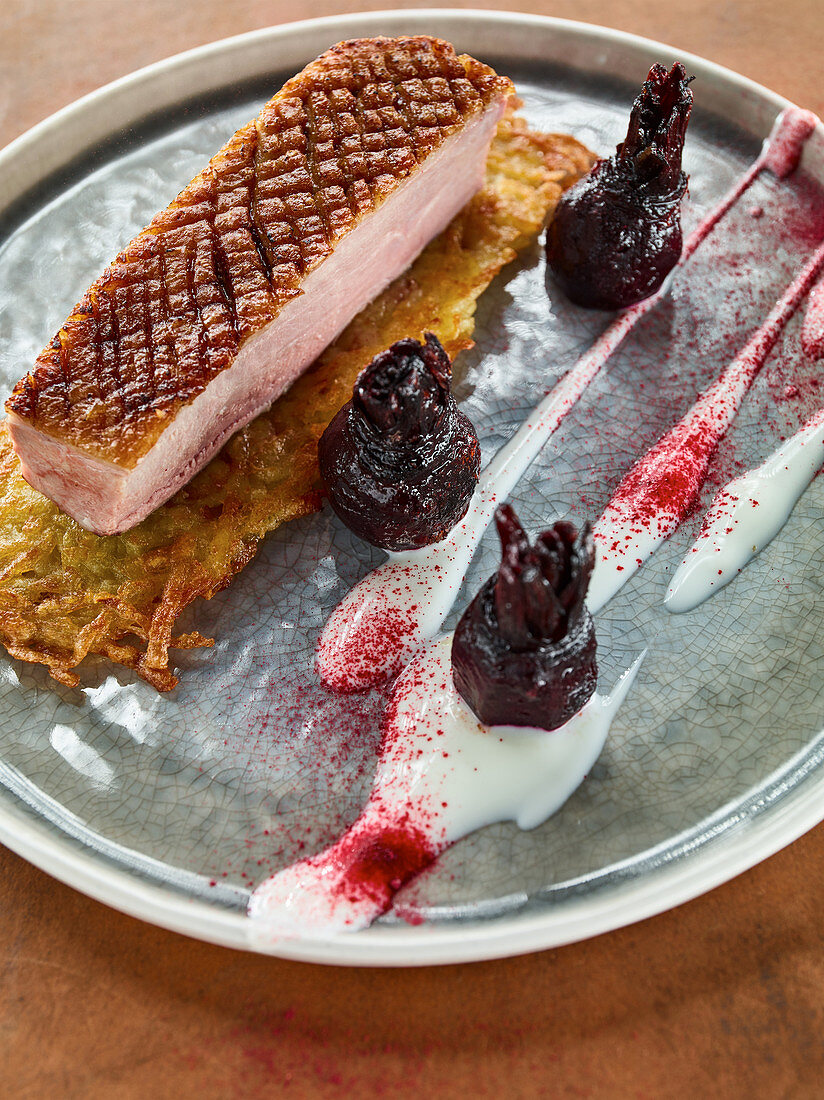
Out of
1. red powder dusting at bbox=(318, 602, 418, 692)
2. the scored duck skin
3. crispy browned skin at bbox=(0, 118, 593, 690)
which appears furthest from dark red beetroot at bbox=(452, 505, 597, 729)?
the scored duck skin

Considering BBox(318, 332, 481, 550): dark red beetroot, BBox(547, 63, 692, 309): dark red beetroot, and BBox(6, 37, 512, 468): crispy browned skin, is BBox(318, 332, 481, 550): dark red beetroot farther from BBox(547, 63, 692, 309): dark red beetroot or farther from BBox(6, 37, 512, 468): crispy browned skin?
BBox(547, 63, 692, 309): dark red beetroot

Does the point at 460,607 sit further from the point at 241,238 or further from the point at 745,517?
the point at 241,238

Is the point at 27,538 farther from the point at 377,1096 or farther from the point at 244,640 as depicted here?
the point at 377,1096

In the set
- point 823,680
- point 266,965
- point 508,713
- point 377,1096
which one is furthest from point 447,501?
point 377,1096

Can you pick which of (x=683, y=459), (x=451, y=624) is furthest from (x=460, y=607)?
(x=683, y=459)

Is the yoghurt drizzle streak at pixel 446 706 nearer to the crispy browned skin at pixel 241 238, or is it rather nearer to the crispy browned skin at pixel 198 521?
the crispy browned skin at pixel 198 521

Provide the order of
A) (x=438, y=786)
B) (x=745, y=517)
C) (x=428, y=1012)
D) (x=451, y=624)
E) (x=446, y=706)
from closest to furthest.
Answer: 1. (x=428, y=1012)
2. (x=438, y=786)
3. (x=446, y=706)
4. (x=451, y=624)
5. (x=745, y=517)

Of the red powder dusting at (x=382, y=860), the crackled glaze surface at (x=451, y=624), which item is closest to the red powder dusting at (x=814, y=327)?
the crackled glaze surface at (x=451, y=624)
